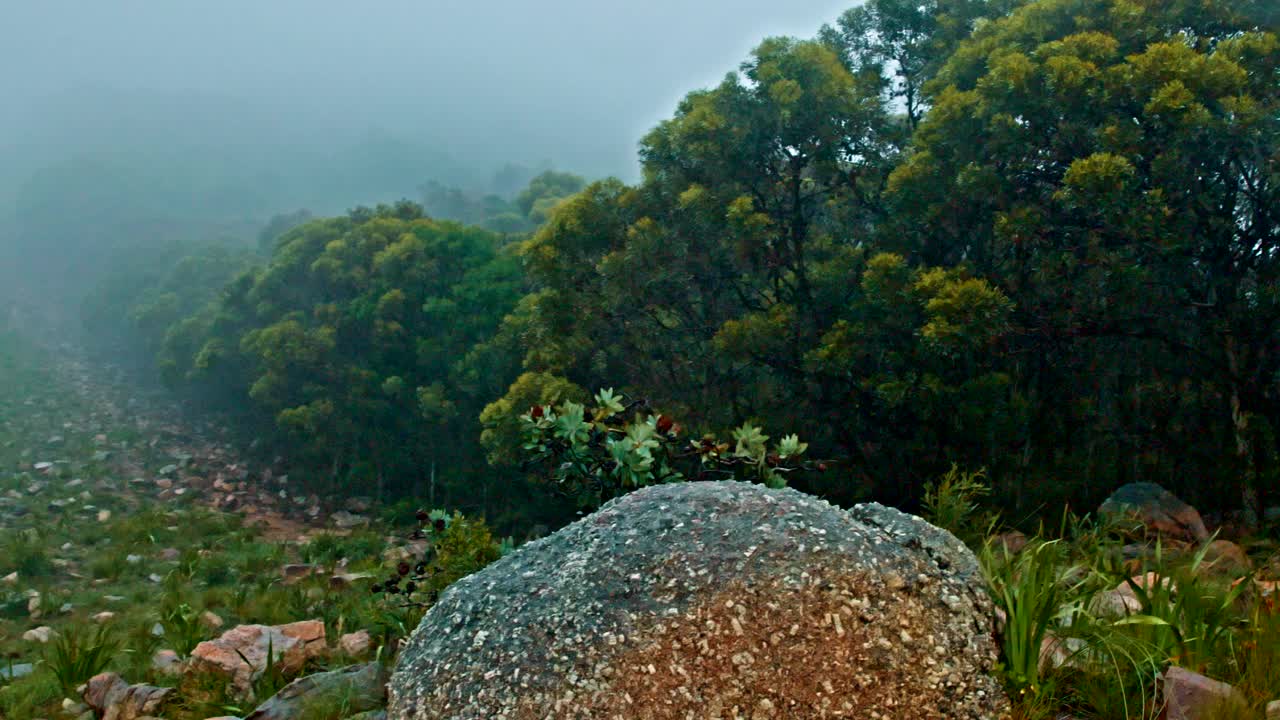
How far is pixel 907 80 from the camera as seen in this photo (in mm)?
13930

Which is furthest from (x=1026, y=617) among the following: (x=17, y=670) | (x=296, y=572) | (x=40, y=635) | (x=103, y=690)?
(x=296, y=572)

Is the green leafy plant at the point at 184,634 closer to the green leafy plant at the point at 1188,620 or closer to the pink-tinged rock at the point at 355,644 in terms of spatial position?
the pink-tinged rock at the point at 355,644

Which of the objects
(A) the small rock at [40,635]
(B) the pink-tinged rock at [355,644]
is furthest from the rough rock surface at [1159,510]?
(A) the small rock at [40,635]

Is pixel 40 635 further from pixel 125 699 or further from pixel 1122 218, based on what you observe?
pixel 1122 218

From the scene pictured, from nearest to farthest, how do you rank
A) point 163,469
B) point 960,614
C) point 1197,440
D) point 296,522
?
1. point 960,614
2. point 1197,440
3. point 296,522
4. point 163,469

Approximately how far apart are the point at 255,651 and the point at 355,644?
73cm

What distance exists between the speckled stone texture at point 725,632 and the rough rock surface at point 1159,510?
6049 mm

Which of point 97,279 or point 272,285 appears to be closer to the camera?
point 272,285

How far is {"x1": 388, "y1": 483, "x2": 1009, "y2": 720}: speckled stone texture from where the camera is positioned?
3.39 metres

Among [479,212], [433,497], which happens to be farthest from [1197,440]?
[479,212]

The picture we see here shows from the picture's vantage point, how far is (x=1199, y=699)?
3262 mm

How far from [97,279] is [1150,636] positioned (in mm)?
50516

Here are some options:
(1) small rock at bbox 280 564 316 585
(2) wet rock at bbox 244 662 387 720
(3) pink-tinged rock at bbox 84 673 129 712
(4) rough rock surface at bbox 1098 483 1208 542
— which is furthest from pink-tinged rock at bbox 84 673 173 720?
(4) rough rock surface at bbox 1098 483 1208 542

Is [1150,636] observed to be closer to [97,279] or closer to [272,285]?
[272,285]
